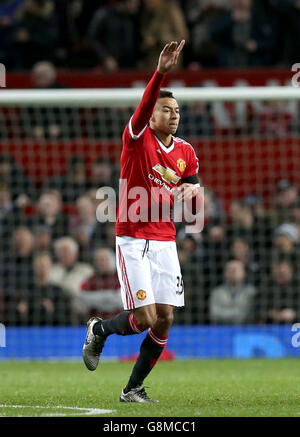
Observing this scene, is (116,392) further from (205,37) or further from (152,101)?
(205,37)

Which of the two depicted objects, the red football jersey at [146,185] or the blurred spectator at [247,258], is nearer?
the red football jersey at [146,185]

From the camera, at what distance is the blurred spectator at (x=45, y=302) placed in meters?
12.5

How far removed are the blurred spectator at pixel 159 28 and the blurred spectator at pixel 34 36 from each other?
1.60 meters

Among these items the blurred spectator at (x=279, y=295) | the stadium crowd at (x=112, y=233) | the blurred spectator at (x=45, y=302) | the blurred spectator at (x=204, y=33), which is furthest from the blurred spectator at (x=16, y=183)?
the blurred spectator at (x=204, y=33)

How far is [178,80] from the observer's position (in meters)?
14.5

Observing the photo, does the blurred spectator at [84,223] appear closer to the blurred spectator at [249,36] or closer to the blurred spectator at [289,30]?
the blurred spectator at [249,36]

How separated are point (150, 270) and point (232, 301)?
545cm

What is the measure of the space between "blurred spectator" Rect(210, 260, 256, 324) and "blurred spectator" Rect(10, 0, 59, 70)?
5.45 m

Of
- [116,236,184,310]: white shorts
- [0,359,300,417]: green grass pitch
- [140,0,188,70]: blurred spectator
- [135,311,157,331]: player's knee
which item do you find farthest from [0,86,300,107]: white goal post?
[135,311,157,331]: player's knee

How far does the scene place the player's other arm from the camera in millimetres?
6801

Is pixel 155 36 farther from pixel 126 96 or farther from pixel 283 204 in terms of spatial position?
pixel 126 96

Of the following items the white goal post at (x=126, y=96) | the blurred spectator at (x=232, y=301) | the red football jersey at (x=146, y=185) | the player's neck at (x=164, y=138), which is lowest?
the blurred spectator at (x=232, y=301)

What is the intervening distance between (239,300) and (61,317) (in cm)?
235
